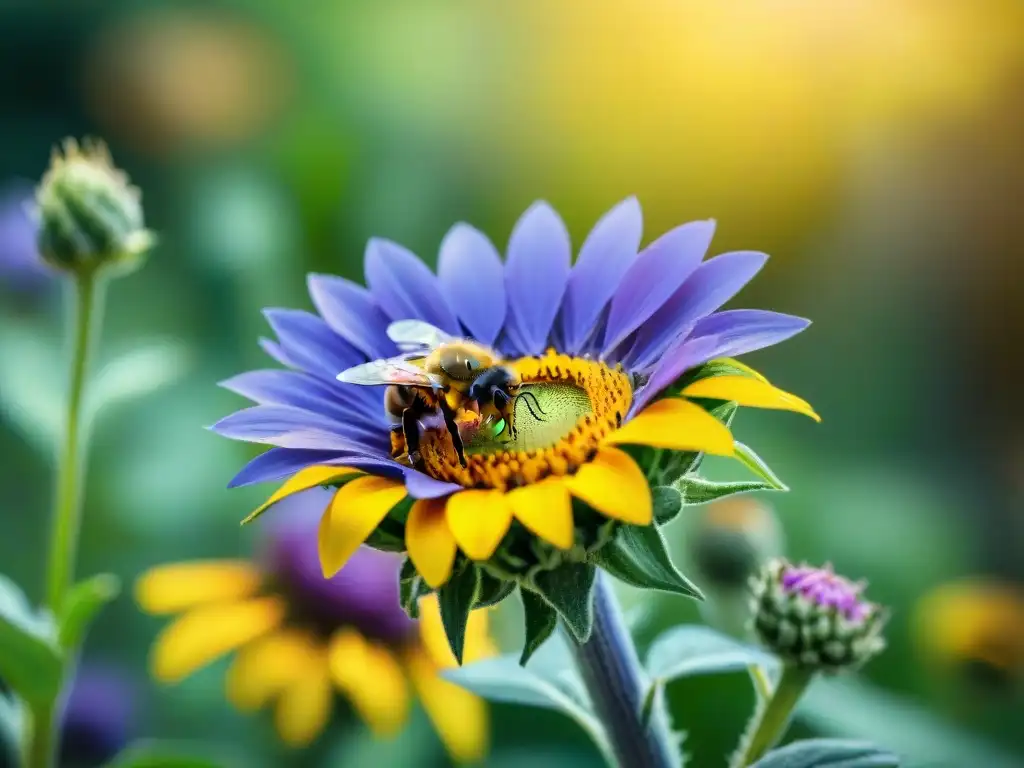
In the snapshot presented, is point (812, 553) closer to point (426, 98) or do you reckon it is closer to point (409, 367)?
point (409, 367)

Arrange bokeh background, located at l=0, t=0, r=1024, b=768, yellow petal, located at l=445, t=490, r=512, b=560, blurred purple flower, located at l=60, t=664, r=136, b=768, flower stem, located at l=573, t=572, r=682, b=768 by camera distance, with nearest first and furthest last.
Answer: yellow petal, located at l=445, t=490, r=512, b=560 → flower stem, located at l=573, t=572, r=682, b=768 → blurred purple flower, located at l=60, t=664, r=136, b=768 → bokeh background, located at l=0, t=0, r=1024, b=768

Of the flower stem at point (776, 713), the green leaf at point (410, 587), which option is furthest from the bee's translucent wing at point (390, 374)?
the flower stem at point (776, 713)

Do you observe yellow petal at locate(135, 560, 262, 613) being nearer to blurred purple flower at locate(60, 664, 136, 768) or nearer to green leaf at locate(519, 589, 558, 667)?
blurred purple flower at locate(60, 664, 136, 768)

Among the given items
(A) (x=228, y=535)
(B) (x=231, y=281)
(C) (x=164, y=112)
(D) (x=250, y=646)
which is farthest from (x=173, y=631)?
(C) (x=164, y=112)

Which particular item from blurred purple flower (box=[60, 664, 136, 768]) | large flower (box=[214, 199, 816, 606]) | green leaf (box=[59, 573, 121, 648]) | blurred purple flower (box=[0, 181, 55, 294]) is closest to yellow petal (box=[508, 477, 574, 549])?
large flower (box=[214, 199, 816, 606])

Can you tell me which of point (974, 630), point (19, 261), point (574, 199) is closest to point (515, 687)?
point (974, 630)

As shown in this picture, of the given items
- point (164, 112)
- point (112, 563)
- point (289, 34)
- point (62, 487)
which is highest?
point (289, 34)
